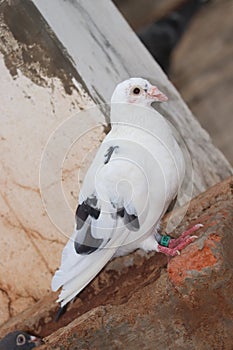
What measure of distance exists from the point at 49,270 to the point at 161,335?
69cm

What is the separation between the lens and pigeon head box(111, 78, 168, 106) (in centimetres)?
204

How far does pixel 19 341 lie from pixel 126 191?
0.66 metres

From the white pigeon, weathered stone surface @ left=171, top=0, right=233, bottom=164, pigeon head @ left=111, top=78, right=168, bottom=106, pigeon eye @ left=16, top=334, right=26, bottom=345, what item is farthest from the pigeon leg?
weathered stone surface @ left=171, top=0, right=233, bottom=164

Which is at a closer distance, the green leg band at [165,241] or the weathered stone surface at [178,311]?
the weathered stone surface at [178,311]

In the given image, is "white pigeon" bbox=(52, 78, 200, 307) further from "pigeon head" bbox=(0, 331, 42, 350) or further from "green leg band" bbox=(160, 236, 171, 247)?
"pigeon head" bbox=(0, 331, 42, 350)

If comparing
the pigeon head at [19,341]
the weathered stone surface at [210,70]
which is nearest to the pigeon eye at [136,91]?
the pigeon head at [19,341]

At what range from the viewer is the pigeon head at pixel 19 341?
2.17m

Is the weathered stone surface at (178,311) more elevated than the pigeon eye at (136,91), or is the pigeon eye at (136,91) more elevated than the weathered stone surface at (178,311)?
the pigeon eye at (136,91)

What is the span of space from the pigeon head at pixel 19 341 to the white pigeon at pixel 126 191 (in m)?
0.21

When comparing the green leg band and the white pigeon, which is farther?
the green leg band

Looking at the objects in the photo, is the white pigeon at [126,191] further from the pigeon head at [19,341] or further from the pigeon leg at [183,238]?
the pigeon head at [19,341]

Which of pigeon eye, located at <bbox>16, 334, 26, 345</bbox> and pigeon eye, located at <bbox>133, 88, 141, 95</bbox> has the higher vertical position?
pigeon eye, located at <bbox>133, 88, 141, 95</bbox>

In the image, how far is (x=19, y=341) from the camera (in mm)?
2254

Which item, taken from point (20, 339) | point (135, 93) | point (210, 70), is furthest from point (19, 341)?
point (210, 70)
